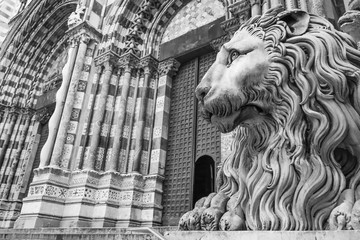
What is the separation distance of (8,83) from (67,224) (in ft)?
27.5

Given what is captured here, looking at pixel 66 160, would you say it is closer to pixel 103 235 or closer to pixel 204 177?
pixel 204 177

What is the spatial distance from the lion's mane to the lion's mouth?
7 centimetres

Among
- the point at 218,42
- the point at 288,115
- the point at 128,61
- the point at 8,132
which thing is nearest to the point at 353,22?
the point at 288,115

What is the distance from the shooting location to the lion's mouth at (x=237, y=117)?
5.56ft

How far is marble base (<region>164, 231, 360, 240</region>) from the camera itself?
1112 mm

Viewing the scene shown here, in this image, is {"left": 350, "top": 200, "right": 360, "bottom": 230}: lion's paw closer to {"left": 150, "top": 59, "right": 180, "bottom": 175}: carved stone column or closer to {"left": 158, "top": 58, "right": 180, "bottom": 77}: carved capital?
{"left": 150, "top": 59, "right": 180, "bottom": 175}: carved stone column

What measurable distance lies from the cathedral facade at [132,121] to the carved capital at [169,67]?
3 centimetres

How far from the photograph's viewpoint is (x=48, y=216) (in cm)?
523

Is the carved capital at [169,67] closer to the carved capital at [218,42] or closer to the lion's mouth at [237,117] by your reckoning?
the carved capital at [218,42]

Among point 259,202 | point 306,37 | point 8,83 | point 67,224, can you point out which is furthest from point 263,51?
point 8,83

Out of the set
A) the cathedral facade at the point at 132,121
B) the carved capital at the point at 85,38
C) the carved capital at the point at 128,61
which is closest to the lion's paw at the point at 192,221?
the cathedral facade at the point at 132,121

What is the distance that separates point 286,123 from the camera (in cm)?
161

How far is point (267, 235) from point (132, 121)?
550cm

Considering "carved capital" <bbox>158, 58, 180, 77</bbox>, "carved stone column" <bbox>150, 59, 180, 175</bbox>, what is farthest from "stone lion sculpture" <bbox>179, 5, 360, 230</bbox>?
"carved capital" <bbox>158, 58, 180, 77</bbox>
